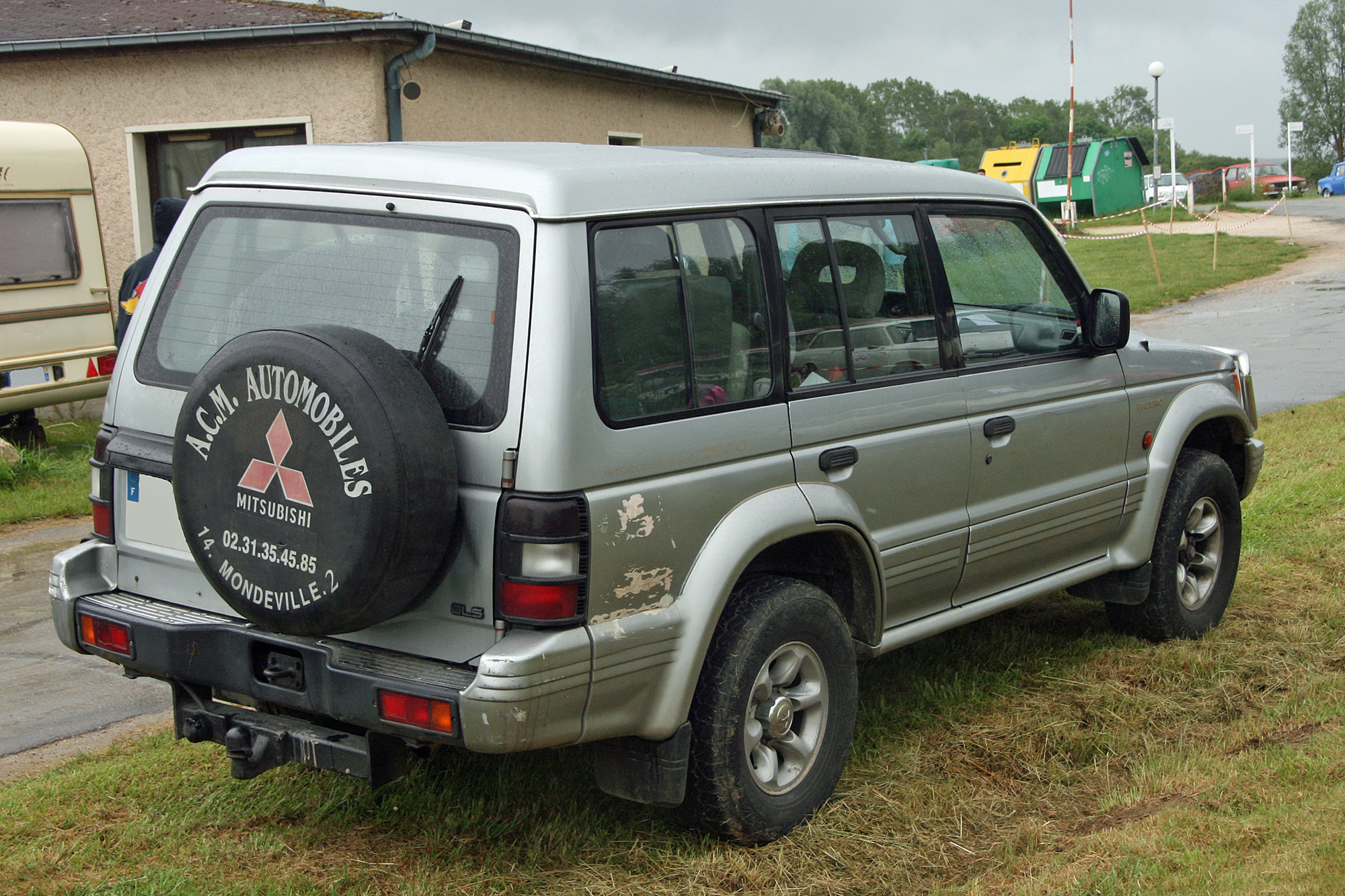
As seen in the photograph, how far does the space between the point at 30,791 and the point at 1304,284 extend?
21.7 m

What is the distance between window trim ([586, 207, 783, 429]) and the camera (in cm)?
308

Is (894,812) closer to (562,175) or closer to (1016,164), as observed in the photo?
(562,175)

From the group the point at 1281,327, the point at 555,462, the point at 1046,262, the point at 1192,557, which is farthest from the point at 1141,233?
the point at 555,462

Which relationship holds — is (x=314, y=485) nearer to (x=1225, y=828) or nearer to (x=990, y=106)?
(x=1225, y=828)

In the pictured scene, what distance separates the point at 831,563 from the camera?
12.8 ft

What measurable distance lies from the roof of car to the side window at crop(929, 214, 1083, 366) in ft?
1.38

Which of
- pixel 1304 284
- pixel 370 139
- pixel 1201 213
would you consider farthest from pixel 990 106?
pixel 370 139

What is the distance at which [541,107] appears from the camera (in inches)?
521

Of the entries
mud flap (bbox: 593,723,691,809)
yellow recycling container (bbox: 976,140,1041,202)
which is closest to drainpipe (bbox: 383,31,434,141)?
mud flap (bbox: 593,723,691,809)

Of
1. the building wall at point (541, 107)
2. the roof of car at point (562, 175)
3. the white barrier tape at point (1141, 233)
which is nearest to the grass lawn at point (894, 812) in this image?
the roof of car at point (562, 175)

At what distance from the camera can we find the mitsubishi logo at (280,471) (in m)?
2.96

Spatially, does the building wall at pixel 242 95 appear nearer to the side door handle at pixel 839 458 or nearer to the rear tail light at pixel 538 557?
the side door handle at pixel 839 458

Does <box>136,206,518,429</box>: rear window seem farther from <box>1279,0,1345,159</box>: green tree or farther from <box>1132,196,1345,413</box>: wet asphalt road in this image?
<box>1279,0,1345,159</box>: green tree

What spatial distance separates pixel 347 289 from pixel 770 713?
1628 millimetres
